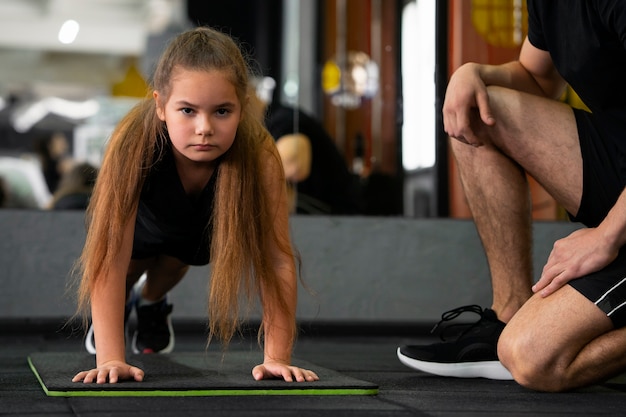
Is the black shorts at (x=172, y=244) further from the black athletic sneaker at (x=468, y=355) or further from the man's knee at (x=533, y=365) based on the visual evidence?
the man's knee at (x=533, y=365)

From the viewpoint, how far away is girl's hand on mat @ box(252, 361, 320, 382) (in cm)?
170

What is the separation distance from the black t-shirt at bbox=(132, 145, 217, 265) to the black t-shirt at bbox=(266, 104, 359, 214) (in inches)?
48.9

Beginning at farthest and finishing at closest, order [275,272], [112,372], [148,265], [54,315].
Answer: [54,315]
[148,265]
[275,272]
[112,372]

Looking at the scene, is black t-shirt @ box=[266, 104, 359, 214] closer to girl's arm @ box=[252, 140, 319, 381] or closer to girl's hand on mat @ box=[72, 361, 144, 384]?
girl's arm @ box=[252, 140, 319, 381]

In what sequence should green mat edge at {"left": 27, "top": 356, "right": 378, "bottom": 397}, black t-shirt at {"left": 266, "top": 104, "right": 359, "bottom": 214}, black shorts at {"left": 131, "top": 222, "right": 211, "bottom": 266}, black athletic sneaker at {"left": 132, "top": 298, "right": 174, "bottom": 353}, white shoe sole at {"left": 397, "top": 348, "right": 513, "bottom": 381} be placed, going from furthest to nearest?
black t-shirt at {"left": 266, "top": 104, "right": 359, "bottom": 214}
black athletic sneaker at {"left": 132, "top": 298, "right": 174, "bottom": 353}
black shorts at {"left": 131, "top": 222, "right": 211, "bottom": 266}
white shoe sole at {"left": 397, "top": 348, "right": 513, "bottom": 381}
green mat edge at {"left": 27, "top": 356, "right": 378, "bottom": 397}

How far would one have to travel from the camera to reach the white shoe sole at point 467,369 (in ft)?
6.21

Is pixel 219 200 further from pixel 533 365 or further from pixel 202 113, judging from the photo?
pixel 533 365

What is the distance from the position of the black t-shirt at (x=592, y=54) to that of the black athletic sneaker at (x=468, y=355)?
0.45 metres

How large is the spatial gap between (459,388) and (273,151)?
607mm

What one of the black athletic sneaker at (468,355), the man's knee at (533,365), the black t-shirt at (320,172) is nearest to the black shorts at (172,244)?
the black athletic sneaker at (468,355)

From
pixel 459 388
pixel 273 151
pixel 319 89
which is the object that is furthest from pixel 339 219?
pixel 459 388

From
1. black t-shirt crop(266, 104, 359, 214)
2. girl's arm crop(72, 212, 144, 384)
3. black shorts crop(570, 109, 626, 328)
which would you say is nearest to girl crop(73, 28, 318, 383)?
girl's arm crop(72, 212, 144, 384)

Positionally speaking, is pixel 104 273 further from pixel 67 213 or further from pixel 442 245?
pixel 442 245

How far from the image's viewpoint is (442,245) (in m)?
3.31
